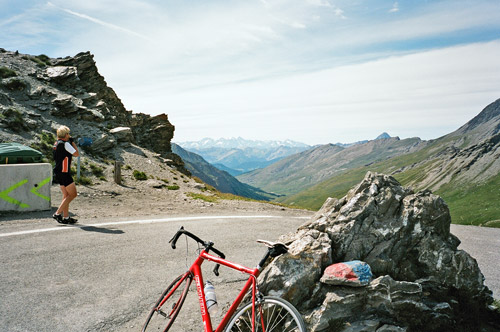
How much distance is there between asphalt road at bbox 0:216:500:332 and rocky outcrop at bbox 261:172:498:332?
2.19 metres

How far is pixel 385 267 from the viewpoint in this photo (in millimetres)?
6461

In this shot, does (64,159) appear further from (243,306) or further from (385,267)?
(385,267)

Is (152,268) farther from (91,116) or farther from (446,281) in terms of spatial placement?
(91,116)

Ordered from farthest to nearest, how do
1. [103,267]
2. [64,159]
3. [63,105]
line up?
[63,105]
[64,159]
[103,267]

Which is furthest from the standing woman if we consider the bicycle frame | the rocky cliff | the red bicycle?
the rocky cliff

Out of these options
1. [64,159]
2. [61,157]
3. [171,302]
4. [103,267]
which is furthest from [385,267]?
[61,157]

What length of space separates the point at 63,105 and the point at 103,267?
1144 inches

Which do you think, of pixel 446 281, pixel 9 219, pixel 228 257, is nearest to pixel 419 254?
pixel 446 281

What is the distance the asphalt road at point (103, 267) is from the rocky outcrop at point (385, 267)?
2.19 m

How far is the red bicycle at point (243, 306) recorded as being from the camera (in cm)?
440

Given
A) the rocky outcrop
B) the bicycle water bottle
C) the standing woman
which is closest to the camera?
the bicycle water bottle

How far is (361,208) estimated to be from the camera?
6.99 metres

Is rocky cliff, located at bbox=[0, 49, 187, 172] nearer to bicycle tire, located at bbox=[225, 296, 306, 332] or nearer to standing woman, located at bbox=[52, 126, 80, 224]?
standing woman, located at bbox=[52, 126, 80, 224]

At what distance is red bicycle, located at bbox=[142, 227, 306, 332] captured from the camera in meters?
4.40
